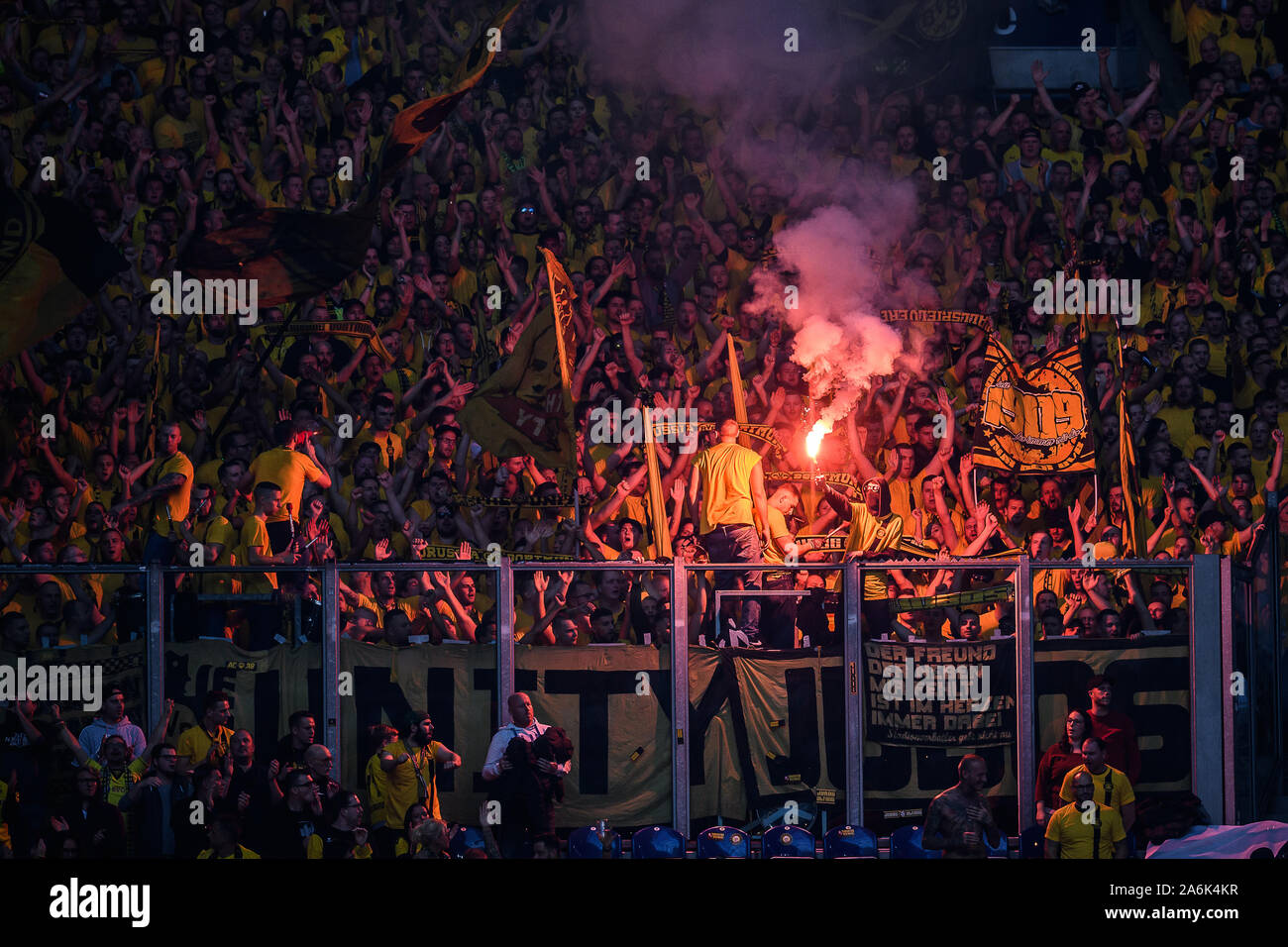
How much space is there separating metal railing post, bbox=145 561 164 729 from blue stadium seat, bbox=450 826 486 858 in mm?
1958

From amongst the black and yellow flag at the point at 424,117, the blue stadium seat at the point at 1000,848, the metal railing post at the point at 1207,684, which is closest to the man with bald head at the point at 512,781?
the blue stadium seat at the point at 1000,848

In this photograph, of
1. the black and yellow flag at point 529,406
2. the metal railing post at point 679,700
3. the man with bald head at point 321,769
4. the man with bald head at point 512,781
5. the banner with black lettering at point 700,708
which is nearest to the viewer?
the man with bald head at point 321,769

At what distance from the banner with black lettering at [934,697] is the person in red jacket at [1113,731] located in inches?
19.8

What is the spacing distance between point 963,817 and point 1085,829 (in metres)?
0.70

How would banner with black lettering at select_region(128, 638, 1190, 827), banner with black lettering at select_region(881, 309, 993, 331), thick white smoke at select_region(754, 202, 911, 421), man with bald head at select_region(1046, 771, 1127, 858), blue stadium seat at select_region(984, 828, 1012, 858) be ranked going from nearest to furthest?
1. man with bald head at select_region(1046, 771, 1127, 858)
2. blue stadium seat at select_region(984, 828, 1012, 858)
3. banner with black lettering at select_region(128, 638, 1190, 827)
4. thick white smoke at select_region(754, 202, 911, 421)
5. banner with black lettering at select_region(881, 309, 993, 331)

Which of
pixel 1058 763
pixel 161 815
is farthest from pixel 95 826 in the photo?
pixel 1058 763

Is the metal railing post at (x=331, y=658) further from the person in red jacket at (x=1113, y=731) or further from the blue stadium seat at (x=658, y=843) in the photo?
the person in red jacket at (x=1113, y=731)

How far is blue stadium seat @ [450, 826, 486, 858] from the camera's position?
9.79 meters

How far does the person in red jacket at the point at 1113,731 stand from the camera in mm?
9828

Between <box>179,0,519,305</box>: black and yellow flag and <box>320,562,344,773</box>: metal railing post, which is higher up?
<box>179,0,519,305</box>: black and yellow flag

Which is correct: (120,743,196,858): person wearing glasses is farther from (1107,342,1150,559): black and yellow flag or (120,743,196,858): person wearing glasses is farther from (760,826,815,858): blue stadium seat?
(1107,342,1150,559): black and yellow flag

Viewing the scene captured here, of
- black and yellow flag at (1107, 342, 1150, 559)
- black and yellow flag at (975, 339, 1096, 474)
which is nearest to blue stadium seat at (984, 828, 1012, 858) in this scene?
black and yellow flag at (1107, 342, 1150, 559)

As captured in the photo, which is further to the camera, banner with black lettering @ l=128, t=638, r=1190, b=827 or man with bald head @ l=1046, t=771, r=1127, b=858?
banner with black lettering @ l=128, t=638, r=1190, b=827

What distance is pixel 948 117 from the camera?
48.2 ft
